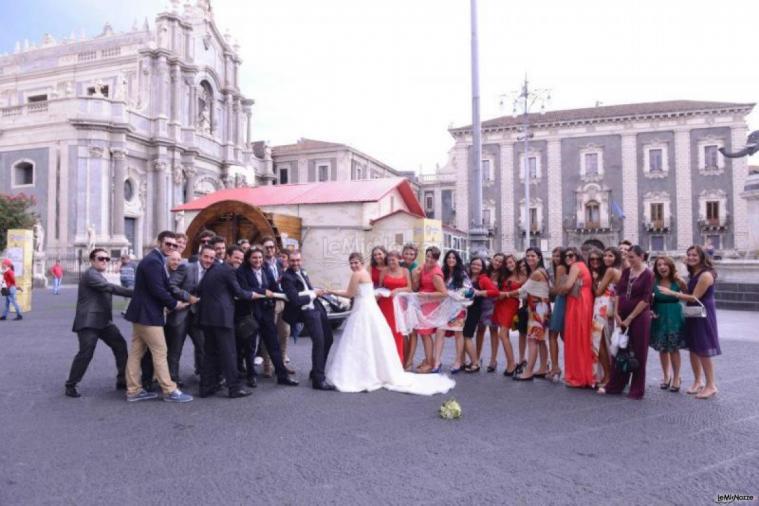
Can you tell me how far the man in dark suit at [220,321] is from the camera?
602 cm

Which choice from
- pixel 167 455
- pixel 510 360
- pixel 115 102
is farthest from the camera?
pixel 115 102

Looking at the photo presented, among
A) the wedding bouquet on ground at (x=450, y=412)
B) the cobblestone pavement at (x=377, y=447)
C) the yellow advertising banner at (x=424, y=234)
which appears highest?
the yellow advertising banner at (x=424, y=234)

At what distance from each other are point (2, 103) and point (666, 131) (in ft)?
164

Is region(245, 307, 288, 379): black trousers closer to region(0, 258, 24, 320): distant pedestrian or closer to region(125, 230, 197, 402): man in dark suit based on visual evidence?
region(125, 230, 197, 402): man in dark suit

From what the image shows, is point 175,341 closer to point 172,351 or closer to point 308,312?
point 172,351

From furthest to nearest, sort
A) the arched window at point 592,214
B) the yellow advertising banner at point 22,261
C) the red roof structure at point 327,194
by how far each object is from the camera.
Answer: the arched window at point 592,214 → the yellow advertising banner at point 22,261 → the red roof structure at point 327,194

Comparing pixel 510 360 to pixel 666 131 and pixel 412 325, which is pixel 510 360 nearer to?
pixel 412 325

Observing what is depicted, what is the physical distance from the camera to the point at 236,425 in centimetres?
500

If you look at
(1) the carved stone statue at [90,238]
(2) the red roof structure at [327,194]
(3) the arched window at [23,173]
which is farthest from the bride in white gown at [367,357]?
(3) the arched window at [23,173]

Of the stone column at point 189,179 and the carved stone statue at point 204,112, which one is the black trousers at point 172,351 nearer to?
the stone column at point 189,179

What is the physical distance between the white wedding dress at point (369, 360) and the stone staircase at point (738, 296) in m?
13.2

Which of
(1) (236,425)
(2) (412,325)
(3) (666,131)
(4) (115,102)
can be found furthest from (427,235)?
(3) (666,131)

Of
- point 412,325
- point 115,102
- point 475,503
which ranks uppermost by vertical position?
point 115,102

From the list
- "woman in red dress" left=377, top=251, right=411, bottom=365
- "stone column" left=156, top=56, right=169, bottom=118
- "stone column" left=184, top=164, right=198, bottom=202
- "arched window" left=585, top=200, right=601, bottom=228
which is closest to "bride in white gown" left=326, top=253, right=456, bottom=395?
"woman in red dress" left=377, top=251, right=411, bottom=365
